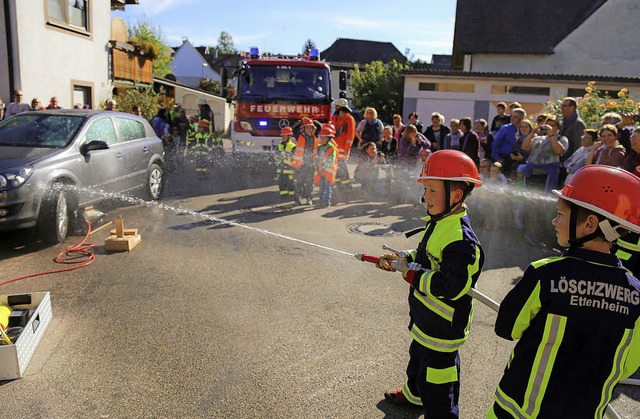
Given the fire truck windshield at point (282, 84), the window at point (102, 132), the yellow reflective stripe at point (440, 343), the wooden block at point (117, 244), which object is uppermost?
the fire truck windshield at point (282, 84)

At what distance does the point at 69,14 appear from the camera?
16031mm

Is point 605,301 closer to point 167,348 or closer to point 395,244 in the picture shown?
point 167,348

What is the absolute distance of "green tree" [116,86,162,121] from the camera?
19.6m

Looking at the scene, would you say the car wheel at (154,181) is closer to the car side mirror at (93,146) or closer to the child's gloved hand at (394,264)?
the car side mirror at (93,146)

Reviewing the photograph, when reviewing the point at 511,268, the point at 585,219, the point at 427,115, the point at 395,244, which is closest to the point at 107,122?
the point at 395,244

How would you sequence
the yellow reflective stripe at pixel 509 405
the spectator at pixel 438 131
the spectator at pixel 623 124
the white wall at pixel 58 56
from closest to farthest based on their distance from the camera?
the yellow reflective stripe at pixel 509 405, the spectator at pixel 623 124, the spectator at pixel 438 131, the white wall at pixel 58 56

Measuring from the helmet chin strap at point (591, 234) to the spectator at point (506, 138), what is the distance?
7.71 metres

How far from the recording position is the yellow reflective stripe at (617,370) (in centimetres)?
201

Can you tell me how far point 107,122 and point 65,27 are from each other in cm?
904

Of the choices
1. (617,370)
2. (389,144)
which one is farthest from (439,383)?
(389,144)

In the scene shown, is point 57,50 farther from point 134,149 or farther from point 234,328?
point 234,328

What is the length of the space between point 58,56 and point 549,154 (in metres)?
13.9

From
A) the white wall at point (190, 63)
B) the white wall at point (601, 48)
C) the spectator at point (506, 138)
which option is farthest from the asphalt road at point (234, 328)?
the white wall at point (190, 63)

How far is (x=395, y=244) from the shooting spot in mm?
7676
